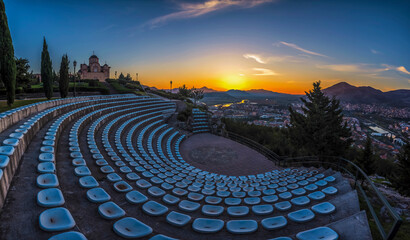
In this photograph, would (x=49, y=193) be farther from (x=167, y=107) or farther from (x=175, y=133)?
(x=167, y=107)

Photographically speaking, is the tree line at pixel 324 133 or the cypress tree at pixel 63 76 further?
the cypress tree at pixel 63 76

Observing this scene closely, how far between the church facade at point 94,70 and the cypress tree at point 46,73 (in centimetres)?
5440

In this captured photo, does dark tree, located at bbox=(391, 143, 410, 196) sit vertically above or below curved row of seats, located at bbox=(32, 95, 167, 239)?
below

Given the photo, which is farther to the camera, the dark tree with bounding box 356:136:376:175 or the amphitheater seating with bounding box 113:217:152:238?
the dark tree with bounding box 356:136:376:175

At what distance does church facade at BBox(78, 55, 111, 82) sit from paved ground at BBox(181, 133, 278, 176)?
63.8 metres

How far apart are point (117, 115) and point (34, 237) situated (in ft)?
47.7

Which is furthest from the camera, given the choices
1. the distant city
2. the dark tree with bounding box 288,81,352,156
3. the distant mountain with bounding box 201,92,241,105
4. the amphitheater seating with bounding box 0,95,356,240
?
the distant mountain with bounding box 201,92,241,105

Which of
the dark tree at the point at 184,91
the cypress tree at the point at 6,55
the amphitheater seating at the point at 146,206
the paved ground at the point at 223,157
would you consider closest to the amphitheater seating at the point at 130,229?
the amphitheater seating at the point at 146,206

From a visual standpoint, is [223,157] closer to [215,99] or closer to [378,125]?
[378,125]

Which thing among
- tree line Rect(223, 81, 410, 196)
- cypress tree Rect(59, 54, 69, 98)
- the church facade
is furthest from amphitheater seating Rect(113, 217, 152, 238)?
the church facade

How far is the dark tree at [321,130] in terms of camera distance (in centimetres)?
1473

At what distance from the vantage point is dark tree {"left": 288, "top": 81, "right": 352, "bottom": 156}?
1473 cm

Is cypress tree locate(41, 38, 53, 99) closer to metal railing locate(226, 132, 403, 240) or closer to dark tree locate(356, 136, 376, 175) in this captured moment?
metal railing locate(226, 132, 403, 240)

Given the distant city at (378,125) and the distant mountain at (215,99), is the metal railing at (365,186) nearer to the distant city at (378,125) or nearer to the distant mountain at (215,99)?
the distant city at (378,125)
